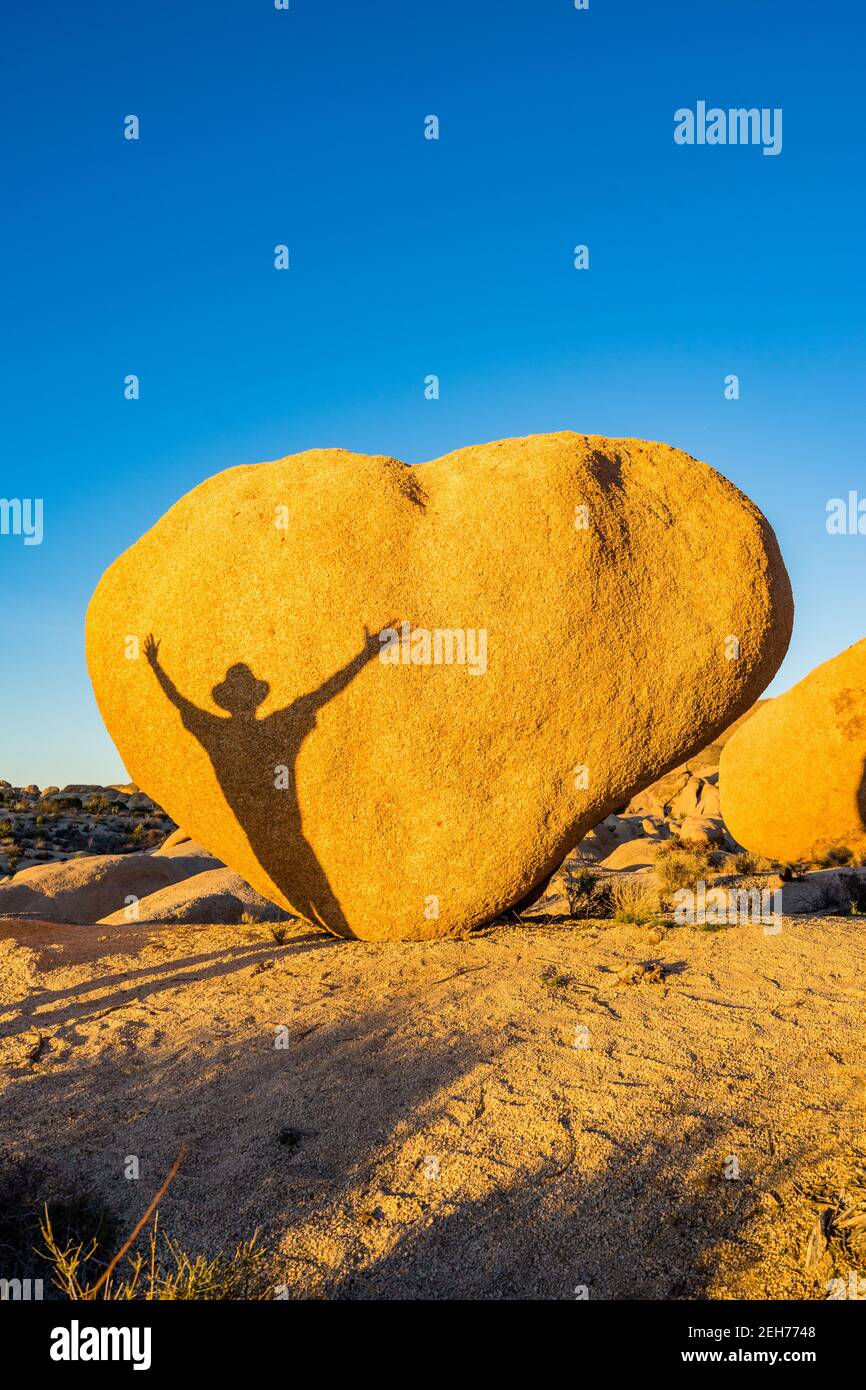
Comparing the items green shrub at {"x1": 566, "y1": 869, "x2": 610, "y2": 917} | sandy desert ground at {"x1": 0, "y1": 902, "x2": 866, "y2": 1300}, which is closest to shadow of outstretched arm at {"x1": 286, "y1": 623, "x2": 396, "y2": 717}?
sandy desert ground at {"x1": 0, "y1": 902, "x2": 866, "y2": 1300}

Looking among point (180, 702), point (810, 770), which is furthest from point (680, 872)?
point (180, 702)

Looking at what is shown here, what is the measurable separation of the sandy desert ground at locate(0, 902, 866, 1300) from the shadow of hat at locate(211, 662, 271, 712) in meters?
2.19

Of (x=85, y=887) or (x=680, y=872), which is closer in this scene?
(x=680, y=872)

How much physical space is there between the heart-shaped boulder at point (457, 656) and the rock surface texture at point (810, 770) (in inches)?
288

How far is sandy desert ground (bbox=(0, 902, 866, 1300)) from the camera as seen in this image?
10.4ft

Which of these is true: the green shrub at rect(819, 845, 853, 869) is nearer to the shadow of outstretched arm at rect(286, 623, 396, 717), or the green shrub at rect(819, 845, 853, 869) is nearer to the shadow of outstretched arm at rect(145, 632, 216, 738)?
the shadow of outstretched arm at rect(286, 623, 396, 717)

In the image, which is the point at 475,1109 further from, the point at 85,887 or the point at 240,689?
the point at 85,887

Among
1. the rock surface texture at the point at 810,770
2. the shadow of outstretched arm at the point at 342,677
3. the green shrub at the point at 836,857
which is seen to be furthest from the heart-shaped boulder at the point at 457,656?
the green shrub at the point at 836,857

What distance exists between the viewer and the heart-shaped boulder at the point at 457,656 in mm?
6816

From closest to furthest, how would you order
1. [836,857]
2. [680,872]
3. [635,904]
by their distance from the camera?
[635,904], [680,872], [836,857]

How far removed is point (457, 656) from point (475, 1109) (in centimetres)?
362

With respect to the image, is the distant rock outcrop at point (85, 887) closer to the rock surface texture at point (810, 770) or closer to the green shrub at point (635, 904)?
the green shrub at point (635, 904)

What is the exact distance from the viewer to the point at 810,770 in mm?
13883
